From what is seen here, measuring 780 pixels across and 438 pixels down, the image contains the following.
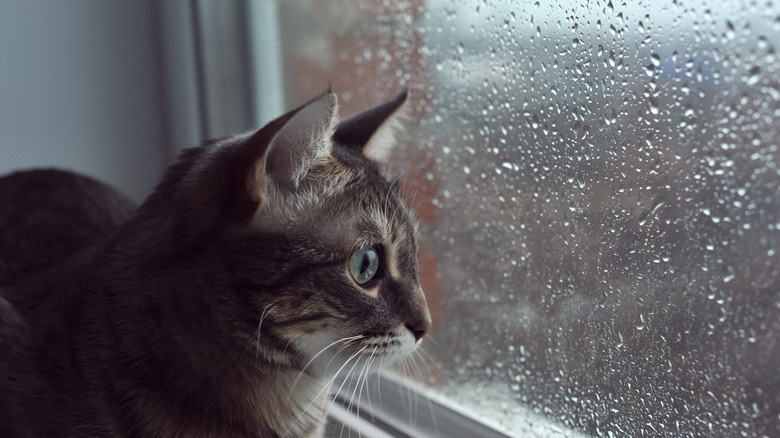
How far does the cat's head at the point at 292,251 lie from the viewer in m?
0.78

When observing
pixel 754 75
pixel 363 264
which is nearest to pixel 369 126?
pixel 363 264

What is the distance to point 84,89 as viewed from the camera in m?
1.73

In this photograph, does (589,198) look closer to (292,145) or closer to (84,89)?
(292,145)

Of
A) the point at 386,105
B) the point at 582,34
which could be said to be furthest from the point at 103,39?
the point at 582,34

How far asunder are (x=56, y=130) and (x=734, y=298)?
1.59 metres

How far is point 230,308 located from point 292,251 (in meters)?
0.10

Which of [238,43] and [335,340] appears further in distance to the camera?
[238,43]

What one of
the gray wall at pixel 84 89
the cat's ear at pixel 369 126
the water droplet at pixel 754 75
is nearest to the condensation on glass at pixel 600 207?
the water droplet at pixel 754 75

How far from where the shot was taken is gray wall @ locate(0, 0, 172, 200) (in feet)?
5.36

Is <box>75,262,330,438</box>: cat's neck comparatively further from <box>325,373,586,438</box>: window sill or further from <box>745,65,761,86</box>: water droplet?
<box>745,65,761,86</box>: water droplet

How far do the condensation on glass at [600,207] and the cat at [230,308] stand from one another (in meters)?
0.21

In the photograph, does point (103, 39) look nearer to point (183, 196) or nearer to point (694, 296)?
point (183, 196)

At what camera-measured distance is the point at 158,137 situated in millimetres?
1849

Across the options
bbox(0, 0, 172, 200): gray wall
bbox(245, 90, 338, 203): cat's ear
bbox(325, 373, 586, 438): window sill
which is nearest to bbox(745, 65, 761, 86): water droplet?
bbox(245, 90, 338, 203): cat's ear
